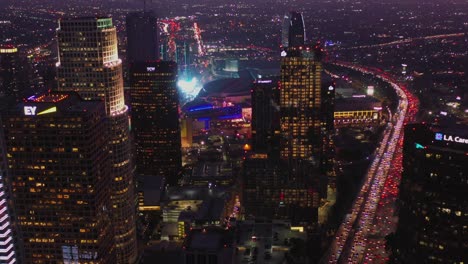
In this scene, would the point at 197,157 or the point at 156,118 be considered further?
the point at 197,157

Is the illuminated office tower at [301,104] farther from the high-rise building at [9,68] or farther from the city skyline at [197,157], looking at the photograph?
the high-rise building at [9,68]

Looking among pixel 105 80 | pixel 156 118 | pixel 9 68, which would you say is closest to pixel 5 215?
pixel 105 80

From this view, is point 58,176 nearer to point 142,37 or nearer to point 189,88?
point 142,37

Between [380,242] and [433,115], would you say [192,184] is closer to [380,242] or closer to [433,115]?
[380,242]

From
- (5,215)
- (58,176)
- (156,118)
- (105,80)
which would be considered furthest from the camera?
(156,118)

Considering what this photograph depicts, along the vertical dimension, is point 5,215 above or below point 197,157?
above

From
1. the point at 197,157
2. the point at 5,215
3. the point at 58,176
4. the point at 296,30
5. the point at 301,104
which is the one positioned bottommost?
the point at 197,157

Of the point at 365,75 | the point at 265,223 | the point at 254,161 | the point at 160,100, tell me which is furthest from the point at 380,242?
the point at 365,75

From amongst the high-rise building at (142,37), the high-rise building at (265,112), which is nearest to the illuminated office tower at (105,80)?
the high-rise building at (265,112)
